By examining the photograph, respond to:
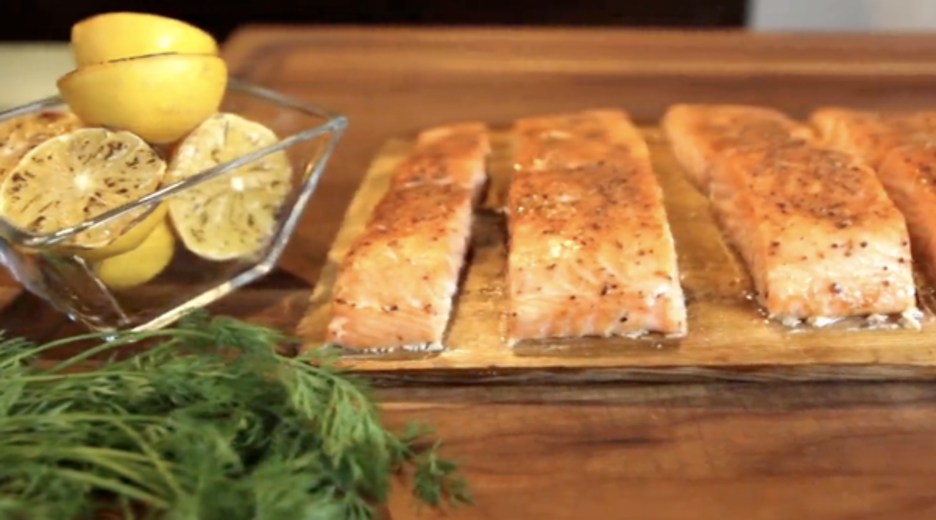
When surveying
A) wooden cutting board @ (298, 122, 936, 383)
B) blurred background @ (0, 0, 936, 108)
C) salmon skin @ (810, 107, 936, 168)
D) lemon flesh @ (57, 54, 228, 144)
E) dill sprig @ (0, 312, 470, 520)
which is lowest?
wooden cutting board @ (298, 122, 936, 383)

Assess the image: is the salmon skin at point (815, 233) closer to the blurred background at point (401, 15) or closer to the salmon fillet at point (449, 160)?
the salmon fillet at point (449, 160)

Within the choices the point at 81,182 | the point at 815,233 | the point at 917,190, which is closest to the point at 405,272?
the point at 81,182

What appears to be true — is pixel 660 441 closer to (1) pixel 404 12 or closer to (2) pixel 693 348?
(2) pixel 693 348

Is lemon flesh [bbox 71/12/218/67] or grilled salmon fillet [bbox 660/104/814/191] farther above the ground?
lemon flesh [bbox 71/12/218/67]

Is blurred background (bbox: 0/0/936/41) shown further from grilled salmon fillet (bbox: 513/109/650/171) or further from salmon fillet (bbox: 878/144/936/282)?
salmon fillet (bbox: 878/144/936/282)

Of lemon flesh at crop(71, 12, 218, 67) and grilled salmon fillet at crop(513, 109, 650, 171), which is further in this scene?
grilled salmon fillet at crop(513, 109, 650, 171)

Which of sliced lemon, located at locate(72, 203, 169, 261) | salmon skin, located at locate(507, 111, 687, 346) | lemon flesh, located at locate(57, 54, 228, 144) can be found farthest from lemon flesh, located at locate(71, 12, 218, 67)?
salmon skin, located at locate(507, 111, 687, 346)
